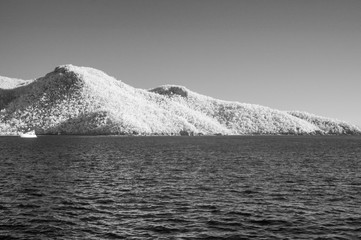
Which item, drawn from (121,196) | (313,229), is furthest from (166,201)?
(313,229)

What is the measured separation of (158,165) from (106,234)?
41.9 metres

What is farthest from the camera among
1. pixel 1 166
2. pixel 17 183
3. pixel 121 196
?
pixel 1 166

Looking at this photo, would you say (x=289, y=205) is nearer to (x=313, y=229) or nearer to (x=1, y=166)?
(x=313, y=229)

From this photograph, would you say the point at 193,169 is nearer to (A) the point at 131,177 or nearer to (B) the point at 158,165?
(B) the point at 158,165

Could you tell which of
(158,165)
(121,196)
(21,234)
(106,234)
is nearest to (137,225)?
(106,234)

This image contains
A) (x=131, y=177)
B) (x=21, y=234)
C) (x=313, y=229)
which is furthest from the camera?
(x=131, y=177)

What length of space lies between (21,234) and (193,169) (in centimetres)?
3898

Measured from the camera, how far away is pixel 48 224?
28.5 meters

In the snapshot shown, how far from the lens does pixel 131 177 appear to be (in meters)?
52.4

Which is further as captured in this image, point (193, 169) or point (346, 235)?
point (193, 169)

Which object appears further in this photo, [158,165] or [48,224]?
[158,165]

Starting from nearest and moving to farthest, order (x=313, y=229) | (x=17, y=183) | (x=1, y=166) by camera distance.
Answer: (x=313, y=229) → (x=17, y=183) → (x=1, y=166)

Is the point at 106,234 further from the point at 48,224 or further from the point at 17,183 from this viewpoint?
the point at 17,183

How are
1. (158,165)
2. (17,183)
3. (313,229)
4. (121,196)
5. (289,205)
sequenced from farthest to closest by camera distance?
(158,165), (17,183), (121,196), (289,205), (313,229)
